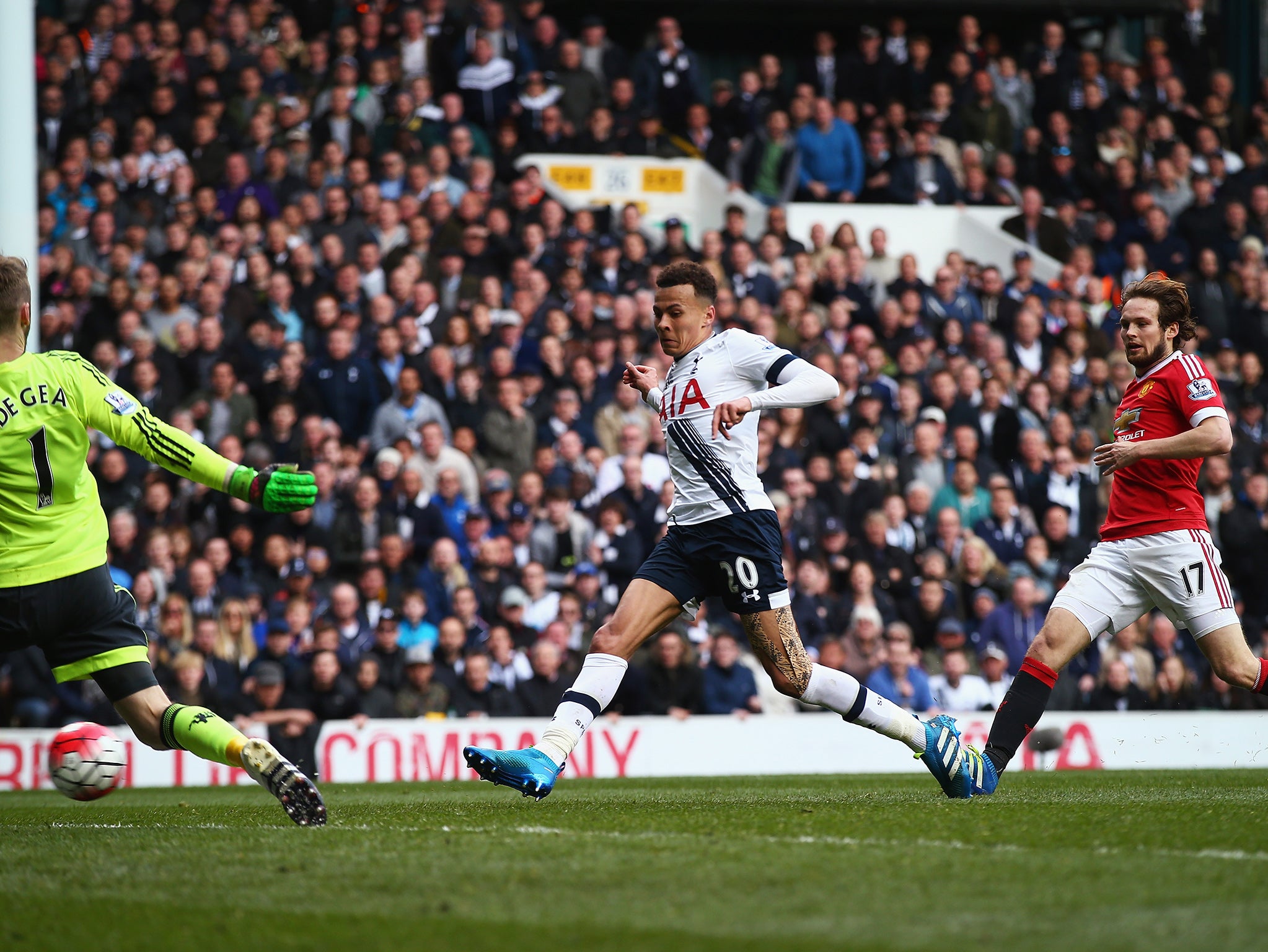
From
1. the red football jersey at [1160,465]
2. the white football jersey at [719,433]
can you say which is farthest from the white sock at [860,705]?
the red football jersey at [1160,465]

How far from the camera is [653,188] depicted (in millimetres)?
18844

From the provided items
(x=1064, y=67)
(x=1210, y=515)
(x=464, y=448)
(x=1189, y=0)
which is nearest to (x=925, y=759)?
(x=464, y=448)

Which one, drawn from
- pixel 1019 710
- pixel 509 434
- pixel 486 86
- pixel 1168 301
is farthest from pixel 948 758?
pixel 486 86

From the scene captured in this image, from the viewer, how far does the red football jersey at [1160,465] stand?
7195 mm

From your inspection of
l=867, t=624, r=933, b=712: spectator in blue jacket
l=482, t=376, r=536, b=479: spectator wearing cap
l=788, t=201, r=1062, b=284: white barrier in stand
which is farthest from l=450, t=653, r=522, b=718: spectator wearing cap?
l=788, t=201, r=1062, b=284: white barrier in stand

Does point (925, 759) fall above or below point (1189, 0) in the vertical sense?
below

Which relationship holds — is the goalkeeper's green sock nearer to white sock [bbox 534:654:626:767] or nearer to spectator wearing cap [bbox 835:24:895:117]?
white sock [bbox 534:654:626:767]

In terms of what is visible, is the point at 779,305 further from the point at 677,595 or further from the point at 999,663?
the point at 677,595

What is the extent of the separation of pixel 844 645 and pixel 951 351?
4295 mm

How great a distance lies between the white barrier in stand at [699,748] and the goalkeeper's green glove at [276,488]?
6.39m

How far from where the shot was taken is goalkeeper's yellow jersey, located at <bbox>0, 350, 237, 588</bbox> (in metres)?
5.61

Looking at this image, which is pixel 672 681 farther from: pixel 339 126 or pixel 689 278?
pixel 339 126

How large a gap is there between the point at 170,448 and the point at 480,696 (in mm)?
7162

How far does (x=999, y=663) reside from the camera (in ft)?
43.9
